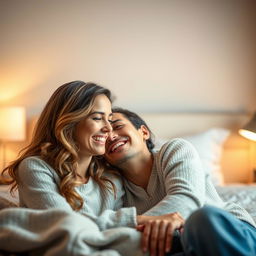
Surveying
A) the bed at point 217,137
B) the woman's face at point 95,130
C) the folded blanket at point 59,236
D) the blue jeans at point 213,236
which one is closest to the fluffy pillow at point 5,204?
the woman's face at point 95,130

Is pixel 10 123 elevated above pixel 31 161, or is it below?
below

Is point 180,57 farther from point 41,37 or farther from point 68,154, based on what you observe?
point 68,154

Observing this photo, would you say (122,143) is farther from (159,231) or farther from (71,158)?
(159,231)

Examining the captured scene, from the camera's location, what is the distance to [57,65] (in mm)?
3207

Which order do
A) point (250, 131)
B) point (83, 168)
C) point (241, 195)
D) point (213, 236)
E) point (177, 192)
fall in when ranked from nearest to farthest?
point (213, 236)
point (177, 192)
point (83, 168)
point (241, 195)
point (250, 131)

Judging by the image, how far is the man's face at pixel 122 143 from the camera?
5.49 feet

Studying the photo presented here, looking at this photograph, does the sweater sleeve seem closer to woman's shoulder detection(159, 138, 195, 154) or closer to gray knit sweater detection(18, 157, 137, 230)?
woman's shoulder detection(159, 138, 195, 154)

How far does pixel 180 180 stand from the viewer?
145 cm

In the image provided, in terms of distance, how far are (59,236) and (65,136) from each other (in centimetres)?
58

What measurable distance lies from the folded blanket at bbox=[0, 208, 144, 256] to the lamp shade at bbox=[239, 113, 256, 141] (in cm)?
211

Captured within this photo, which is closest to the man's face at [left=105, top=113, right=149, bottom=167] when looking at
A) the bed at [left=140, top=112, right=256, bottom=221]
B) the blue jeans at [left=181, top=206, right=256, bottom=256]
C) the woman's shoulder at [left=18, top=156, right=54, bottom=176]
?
the woman's shoulder at [left=18, top=156, right=54, bottom=176]

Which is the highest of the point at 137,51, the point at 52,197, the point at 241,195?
the point at 137,51

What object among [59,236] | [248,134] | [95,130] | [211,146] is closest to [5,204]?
[95,130]

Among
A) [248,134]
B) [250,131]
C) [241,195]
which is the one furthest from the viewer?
[248,134]
